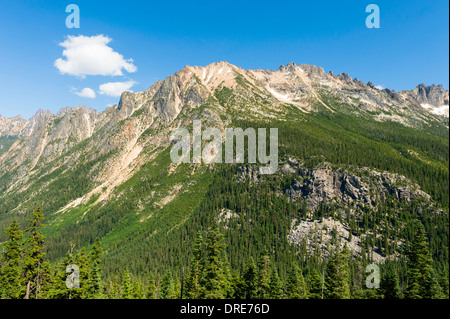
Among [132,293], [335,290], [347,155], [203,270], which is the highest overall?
[347,155]

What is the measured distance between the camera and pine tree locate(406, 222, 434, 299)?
38.9m

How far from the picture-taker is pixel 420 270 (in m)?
39.6

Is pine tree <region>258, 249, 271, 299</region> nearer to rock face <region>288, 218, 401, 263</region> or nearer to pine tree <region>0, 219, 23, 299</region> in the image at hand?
pine tree <region>0, 219, 23, 299</region>

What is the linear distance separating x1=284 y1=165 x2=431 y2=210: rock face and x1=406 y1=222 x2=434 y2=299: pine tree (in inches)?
5317

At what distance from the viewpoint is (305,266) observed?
5172 inches

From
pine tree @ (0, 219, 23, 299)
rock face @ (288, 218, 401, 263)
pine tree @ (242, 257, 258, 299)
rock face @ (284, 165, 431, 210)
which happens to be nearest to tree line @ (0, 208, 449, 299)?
pine tree @ (0, 219, 23, 299)

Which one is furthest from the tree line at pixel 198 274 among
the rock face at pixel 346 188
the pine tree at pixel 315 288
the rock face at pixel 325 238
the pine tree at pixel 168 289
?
the rock face at pixel 346 188

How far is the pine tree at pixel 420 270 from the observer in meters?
38.9

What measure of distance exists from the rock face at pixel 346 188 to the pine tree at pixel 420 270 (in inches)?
5317

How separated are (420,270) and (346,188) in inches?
5767
